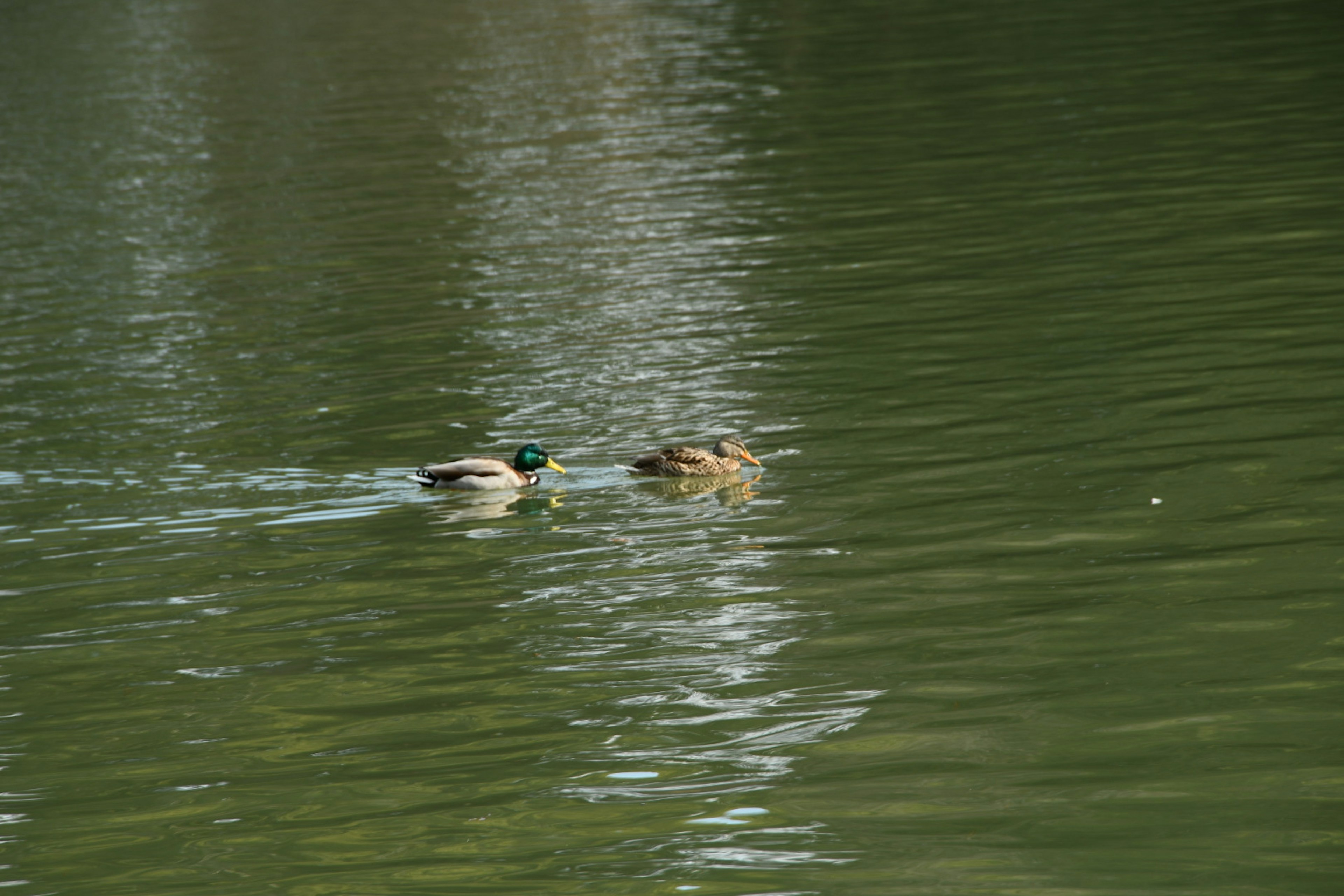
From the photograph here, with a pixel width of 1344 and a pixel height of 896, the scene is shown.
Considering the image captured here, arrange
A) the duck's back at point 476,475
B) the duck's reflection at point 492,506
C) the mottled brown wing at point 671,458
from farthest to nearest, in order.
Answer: the duck's back at point 476,475 < the duck's reflection at point 492,506 < the mottled brown wing at point 671,458

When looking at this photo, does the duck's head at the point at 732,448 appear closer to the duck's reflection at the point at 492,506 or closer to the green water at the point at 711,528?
the green water at the point at 711,528

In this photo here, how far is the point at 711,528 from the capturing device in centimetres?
1206

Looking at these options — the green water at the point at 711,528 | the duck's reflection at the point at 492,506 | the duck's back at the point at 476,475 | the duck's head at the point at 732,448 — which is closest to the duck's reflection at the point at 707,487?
the green water at the point at 711,528

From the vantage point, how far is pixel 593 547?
38.7 feet

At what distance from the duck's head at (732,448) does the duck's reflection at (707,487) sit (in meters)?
0.16

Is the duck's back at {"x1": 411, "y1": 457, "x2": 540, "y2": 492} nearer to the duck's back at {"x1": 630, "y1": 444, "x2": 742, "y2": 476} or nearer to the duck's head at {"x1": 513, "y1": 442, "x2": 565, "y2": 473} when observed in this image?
the duck's head at {"x1": 513, "y1": 442, "x2": 565, "y2": 473}

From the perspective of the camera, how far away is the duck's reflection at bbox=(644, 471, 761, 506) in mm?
12773

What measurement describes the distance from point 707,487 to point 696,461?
35 cm

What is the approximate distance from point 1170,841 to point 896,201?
728 inches

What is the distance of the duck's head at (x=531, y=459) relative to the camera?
13.1 meters

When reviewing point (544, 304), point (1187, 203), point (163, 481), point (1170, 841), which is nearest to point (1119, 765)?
point (1170, 841)

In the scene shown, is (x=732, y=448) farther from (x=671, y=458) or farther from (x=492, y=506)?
(x=492, y=506)

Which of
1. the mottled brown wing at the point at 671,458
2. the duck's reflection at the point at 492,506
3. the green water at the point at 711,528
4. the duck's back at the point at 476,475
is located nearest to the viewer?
the green water at the point at 711,528

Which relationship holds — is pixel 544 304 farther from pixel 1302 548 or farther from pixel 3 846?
pixel 3 846
